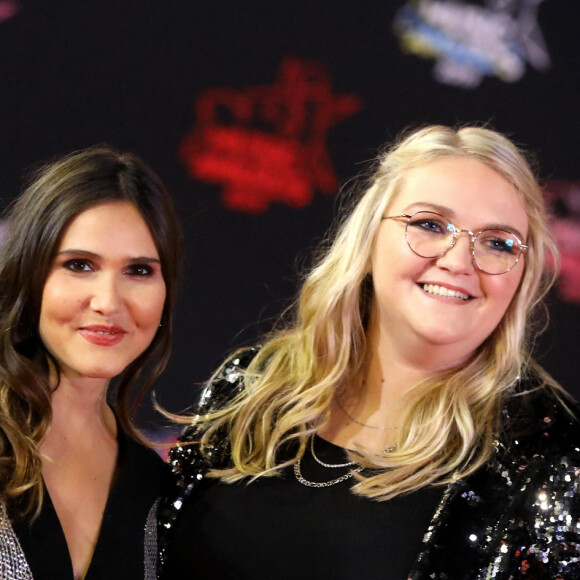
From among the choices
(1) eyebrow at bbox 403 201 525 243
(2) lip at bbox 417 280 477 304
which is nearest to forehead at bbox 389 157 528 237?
(1) eyebrow at bbox 403 201 525 243

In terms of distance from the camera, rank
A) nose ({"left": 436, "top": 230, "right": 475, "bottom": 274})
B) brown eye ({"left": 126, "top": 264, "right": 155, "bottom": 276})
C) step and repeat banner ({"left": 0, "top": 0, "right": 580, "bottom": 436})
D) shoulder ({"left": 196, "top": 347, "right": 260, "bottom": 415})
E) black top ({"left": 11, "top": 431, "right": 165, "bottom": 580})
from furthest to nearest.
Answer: step and repeat banner ({"left": 0, "top": 0, "right": 580, "bottom": 436})
shoulder ({"left": 196, "top": 347, "right": 260, "bottom": 415})
nose ({"left": 436, "top": 230, "right": 475, "bottom": 274})
brown eye ({"left": 126, "top": 264, "right": 155, "bottom": 276})
black top ({"left": 11, "top": 431, "right": 165, "bottom": 580})

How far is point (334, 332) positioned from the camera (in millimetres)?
2229

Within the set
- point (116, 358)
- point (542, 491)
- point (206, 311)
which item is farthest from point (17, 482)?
point (206, 311)

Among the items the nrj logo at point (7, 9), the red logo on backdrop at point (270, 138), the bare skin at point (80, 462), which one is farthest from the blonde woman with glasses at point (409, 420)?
the nrj logo at point (7, 9)

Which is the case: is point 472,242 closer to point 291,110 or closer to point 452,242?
point 452,242

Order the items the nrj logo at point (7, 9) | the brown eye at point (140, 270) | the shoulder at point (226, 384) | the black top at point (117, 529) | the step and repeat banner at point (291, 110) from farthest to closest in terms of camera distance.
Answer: the step and repeat banner at point (291, 110)
the nrj logo at point (7, 9)
the shoulder at point (226, 384)
the brown eye at point (140, 270)
the black top at point (117, 529)

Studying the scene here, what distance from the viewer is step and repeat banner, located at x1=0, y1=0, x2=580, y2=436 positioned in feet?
9.05

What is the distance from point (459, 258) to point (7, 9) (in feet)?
4.59

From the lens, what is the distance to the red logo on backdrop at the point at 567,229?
2.79 meters

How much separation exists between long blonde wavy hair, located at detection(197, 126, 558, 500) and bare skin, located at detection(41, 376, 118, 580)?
0.91ft

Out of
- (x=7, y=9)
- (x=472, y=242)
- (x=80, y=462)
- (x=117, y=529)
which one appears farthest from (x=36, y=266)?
(x=7, y=9)

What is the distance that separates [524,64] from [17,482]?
1817 millimetres

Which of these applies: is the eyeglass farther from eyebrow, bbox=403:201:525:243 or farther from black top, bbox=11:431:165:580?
black top, bbox=11:431:165:580

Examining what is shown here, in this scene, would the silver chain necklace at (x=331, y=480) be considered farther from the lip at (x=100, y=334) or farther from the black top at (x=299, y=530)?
the lip at (x=100, y=334)
